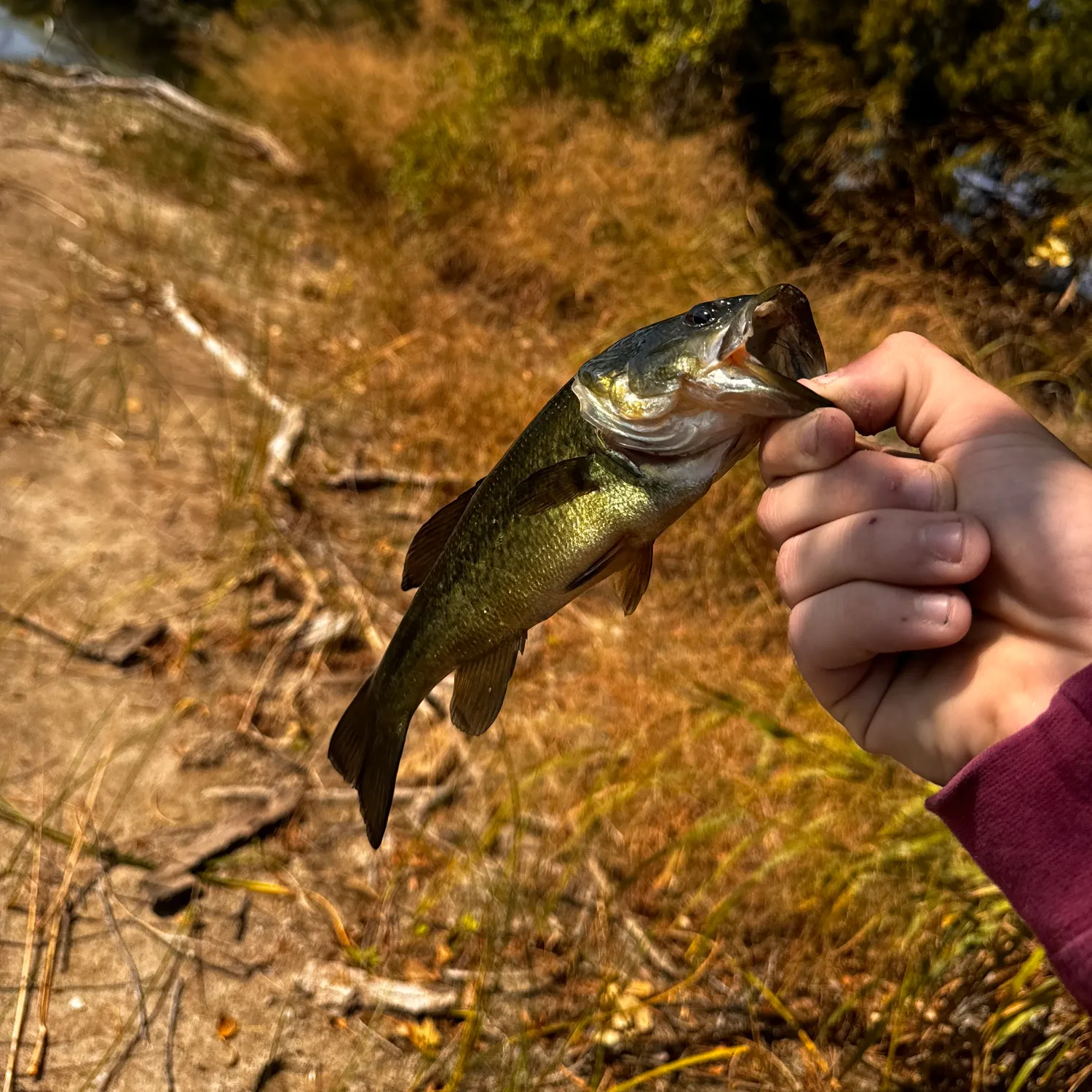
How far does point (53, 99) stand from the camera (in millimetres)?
9438

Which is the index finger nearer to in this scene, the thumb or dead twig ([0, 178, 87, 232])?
the thumb

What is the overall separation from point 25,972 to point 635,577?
2333 millimetres

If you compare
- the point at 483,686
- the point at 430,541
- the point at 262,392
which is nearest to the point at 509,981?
the point at 483,686

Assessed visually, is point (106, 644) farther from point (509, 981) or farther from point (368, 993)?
point (509, 981)

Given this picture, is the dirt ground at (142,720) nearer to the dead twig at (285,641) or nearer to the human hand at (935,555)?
the dead twig at (285,641)

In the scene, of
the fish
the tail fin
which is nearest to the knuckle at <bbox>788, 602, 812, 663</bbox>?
the fish

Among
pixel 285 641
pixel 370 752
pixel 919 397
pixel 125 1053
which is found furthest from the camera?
pixel 285 641

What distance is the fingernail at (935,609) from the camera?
127cm

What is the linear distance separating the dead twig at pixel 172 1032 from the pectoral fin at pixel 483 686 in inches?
65.7

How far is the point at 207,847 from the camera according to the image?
9.87 ft

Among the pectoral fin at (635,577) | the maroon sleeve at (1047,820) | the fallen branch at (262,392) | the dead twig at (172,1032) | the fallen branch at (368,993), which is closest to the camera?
the maroon sleeve at (1047,820)

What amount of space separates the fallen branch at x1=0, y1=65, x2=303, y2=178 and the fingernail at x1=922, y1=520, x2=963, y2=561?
9466mm

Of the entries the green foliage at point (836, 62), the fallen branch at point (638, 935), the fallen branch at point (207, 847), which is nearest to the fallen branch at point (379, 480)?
the fallen branch at point (207, 847)

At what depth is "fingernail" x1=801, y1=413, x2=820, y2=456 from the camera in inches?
50.9
